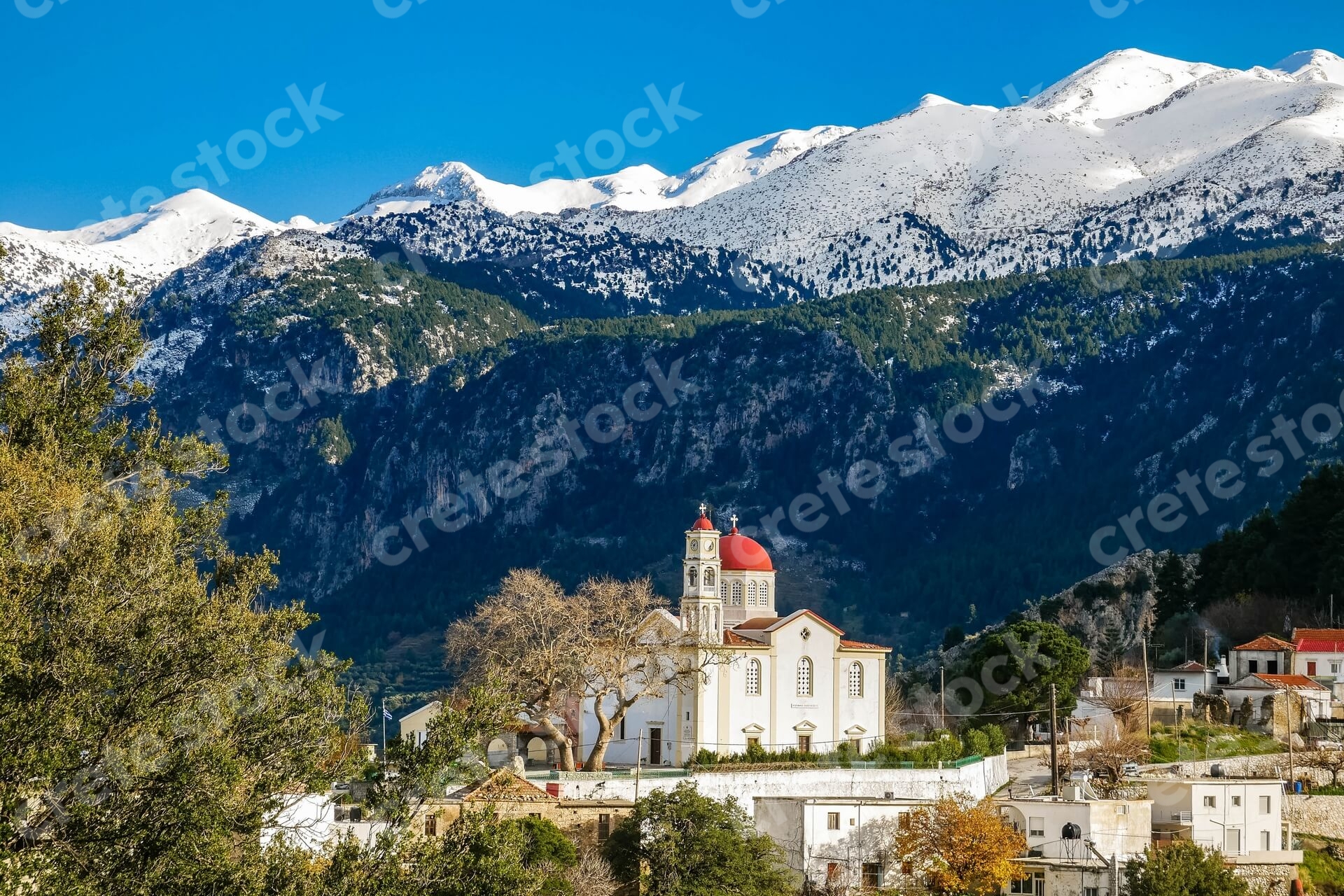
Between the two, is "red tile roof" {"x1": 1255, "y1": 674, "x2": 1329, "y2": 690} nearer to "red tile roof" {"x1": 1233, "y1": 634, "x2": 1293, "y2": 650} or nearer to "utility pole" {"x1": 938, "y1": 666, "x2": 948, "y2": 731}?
"red tile roof" {"x1": 1233, "y1": 634, "x2": 1293, "y2": 650}

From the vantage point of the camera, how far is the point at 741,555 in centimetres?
8625

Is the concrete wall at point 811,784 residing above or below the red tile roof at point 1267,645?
below

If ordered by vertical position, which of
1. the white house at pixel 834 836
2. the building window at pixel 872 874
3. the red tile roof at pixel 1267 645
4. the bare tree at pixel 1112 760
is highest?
the red tile roof at pixel 1267 645

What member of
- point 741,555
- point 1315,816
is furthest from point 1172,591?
point 741,555

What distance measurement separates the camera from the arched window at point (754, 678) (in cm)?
7944

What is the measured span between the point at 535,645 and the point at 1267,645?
1720 inches

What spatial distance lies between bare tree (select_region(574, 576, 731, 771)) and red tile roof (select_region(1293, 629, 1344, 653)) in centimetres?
3547

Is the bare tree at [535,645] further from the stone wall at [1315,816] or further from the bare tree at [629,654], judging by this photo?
the stone wall at [1315,816]

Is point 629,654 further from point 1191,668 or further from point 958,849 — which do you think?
point 1191,668

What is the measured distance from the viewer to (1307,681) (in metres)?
92.2

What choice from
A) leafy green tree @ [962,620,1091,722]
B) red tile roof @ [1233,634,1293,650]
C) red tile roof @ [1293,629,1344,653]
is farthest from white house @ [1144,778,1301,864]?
red tile roof @ [1233,634,1293,650]

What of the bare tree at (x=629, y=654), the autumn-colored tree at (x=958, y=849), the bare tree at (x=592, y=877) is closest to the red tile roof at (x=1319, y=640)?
the autumn-colored tree at (x=958, y=849)

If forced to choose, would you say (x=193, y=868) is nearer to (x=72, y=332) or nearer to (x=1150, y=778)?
(x=72, y=332)

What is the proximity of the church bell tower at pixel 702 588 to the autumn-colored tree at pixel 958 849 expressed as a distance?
13707mm
